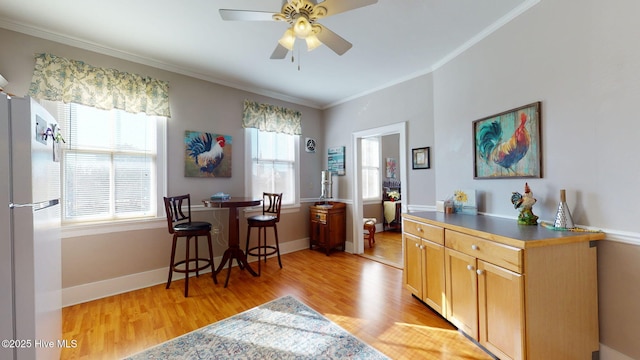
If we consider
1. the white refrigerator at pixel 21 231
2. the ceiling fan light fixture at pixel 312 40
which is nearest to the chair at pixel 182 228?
the white refrigerator at pixel 21 231

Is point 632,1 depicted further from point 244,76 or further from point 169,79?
point 169,79

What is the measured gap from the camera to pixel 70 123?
8.38 feet

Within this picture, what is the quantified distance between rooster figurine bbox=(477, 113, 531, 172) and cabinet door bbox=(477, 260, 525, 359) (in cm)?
104

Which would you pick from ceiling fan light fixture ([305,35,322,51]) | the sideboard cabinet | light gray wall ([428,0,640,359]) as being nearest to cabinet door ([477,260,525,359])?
the sideboard cabinet

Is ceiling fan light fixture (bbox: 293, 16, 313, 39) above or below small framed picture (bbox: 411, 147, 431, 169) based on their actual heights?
above

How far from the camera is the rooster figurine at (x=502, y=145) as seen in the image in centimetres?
206

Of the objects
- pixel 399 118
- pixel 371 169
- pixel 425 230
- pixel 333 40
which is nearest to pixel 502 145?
pixel 425 230

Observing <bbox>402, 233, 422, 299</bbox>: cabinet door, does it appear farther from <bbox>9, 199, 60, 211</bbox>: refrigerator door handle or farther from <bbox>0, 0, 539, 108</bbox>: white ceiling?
<bbox>9, 199, 60, 211</bbox>: refrigerator door handle

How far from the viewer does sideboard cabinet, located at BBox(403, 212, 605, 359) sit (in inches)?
56.4

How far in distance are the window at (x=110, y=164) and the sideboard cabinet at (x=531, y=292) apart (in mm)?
3440

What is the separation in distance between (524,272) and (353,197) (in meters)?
2.93

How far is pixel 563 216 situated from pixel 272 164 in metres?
→ 3.55

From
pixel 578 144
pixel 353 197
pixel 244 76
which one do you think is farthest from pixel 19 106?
pixel 353 197

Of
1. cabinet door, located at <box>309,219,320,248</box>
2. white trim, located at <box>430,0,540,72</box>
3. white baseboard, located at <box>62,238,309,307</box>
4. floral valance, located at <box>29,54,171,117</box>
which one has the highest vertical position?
white trim, located at <box>430,0,540,72</box>
